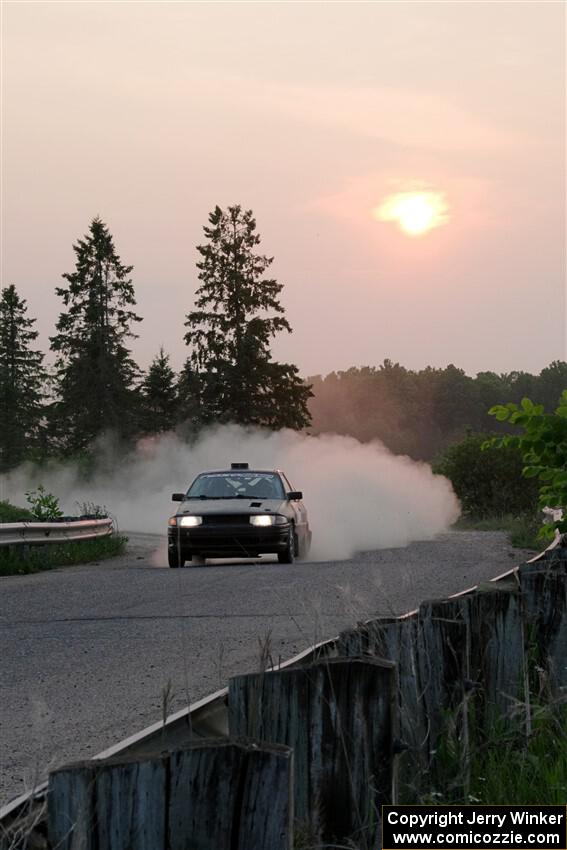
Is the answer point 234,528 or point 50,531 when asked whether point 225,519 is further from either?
point 50,531

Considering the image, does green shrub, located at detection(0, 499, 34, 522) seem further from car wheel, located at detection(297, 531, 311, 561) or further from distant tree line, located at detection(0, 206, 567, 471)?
distant tree line, located at detection(0, 206, 567, 471)

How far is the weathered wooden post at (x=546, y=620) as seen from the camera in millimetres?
6180

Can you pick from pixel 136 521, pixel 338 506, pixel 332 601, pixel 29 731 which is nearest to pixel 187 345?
pixel 136 521

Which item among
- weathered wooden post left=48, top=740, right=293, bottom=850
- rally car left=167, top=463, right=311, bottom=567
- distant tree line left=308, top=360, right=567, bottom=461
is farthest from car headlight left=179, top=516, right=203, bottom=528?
distant tree line left=308, top=360, right=567, bottom=461

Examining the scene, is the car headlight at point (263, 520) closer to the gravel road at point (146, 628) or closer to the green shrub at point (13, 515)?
the gravel road at point (146, 628)

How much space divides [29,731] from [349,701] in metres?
3.60

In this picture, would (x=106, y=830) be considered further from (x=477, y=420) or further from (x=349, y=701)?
(x=477, y=420)

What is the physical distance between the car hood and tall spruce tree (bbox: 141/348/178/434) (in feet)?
177

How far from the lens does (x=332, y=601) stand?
1331 cm

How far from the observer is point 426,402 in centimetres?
18062

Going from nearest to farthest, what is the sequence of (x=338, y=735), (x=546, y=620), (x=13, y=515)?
(x=338, y=735) → (x=546, y=620) → (x=13, y=515)

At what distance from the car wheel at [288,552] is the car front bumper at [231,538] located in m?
0.07

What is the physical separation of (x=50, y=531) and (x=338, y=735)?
18.6 metres

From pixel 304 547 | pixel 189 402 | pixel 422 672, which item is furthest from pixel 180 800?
pixel 189 402
